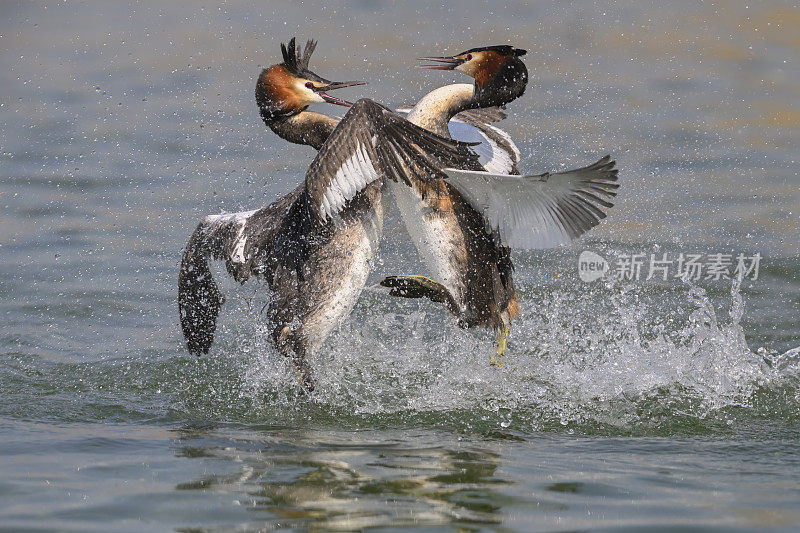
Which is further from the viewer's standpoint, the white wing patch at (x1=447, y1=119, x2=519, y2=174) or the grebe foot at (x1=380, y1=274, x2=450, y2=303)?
the white wing patch at (x1=447, y1=119, x2=519, y2=174)

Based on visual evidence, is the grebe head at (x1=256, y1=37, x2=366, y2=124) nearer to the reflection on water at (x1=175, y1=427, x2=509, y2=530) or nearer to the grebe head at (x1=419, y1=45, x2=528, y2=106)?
the grebe head at (x1=419, y1=45, x2=528, y2=106)

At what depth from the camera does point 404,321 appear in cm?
682

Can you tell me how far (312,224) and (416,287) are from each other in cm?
66

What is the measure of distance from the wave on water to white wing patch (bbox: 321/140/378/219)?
104 centimetres

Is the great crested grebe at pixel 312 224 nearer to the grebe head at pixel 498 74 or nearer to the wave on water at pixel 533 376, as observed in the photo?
the wave on water at pixel 533 376

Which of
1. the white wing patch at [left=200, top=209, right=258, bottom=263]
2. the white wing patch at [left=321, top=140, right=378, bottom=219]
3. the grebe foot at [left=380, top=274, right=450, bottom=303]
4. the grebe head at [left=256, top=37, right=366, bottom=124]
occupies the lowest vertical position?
the grebe foot at [left=380, top=274, right=450, bottom=303]

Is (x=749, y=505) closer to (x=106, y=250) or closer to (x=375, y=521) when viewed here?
(x=375, y=521)

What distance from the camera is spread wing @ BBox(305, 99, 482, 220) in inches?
201

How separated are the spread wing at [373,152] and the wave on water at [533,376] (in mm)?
1093

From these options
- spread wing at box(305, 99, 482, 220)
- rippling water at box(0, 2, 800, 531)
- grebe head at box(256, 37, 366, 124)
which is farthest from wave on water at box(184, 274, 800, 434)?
grebe head at box(256, 37, 366, 124)

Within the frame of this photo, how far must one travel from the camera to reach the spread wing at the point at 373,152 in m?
5.11

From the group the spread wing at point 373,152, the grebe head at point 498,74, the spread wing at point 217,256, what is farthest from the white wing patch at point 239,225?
the grebe head at point 498,74

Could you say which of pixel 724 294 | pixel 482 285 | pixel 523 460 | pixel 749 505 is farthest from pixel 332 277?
pixel 724 294

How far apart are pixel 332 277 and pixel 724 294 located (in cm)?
320
